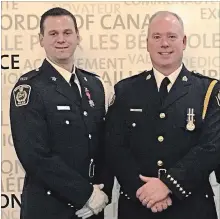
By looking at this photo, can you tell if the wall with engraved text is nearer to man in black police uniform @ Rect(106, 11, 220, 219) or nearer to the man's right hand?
man in black police uniform @ Rect(106, 11, 220, 219)

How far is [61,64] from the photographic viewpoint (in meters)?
1.89

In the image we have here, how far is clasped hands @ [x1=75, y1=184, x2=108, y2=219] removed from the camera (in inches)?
68.9

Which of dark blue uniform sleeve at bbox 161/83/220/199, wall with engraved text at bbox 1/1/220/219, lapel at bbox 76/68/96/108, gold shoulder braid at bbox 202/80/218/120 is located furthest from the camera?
wall with engraved text at bbox 1/1/220/219

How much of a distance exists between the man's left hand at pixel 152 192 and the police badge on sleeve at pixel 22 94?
56cm

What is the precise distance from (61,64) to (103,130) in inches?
13.1

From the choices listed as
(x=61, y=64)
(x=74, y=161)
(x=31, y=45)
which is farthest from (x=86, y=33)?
(x=74, y=161)

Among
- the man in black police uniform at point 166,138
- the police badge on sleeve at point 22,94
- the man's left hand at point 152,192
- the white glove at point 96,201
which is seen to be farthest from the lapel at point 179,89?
the police badge on sleeve at point 22,94

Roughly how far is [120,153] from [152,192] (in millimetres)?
206

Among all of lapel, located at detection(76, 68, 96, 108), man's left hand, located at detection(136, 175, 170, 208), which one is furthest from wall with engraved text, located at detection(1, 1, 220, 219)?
man's left hand, located at detection(136, 175, 170, 208)

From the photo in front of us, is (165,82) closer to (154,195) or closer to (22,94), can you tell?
(154,195)

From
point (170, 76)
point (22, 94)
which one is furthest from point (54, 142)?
point (170, 76)

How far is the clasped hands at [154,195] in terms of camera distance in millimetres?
1688

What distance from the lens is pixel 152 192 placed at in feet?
5.57

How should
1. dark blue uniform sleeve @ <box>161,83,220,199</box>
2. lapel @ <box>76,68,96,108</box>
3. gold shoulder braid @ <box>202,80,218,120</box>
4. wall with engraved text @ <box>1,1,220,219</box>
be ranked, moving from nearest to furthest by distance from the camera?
dark blue uniform sleeve @ <box>161,83,220,199</box>
gold shoulder braid @ <box>202,80,218,120</box>
lapel @ <box>76,68,96,108</box>
wall with engraved text @ <box>1,1,220,219</box>
